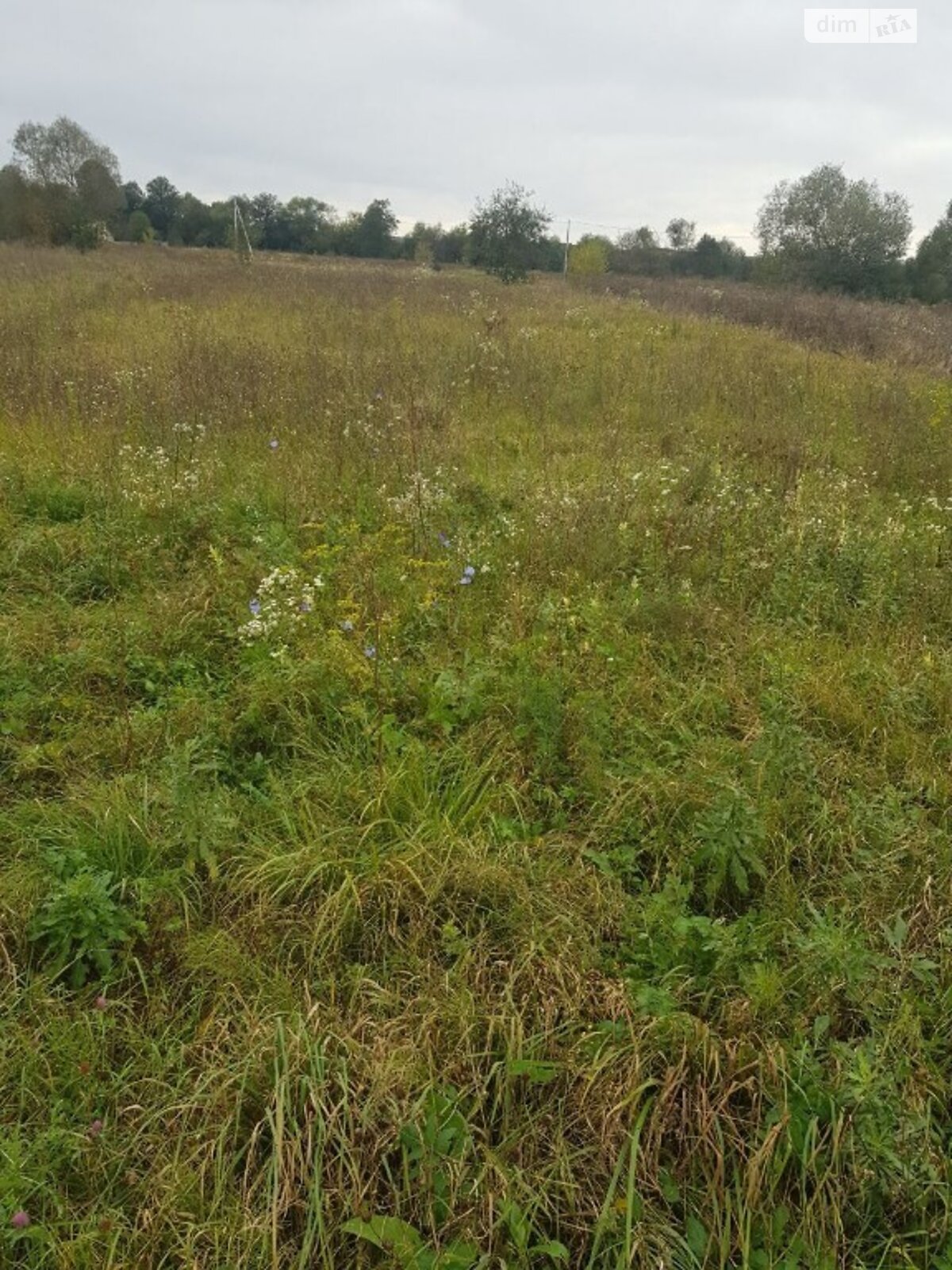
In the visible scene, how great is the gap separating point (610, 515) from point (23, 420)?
4461 millimetres

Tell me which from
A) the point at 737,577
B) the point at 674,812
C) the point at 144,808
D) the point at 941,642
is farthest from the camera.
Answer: the point at 737,577

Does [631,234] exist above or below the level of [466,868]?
above

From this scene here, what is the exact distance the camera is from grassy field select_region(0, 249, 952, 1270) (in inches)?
60.9

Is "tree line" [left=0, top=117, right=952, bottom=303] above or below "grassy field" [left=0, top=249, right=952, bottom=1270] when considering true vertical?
above

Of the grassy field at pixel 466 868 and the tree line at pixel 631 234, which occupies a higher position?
the tree line at pixel 631 234

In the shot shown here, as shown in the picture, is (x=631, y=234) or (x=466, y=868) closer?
(x=466, y=868)

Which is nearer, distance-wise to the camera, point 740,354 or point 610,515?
point 610,515

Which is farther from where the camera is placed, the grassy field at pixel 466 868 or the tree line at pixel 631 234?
the tree line at pixel 631 234

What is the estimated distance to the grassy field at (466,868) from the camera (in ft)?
5.08

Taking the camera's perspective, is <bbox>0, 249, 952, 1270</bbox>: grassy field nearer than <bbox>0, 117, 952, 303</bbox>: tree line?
Yes

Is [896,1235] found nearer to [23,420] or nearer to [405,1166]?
[405,1166]

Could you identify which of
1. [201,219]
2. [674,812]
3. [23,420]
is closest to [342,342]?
[23,420]

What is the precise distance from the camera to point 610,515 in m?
4.55

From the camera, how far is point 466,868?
219cm
